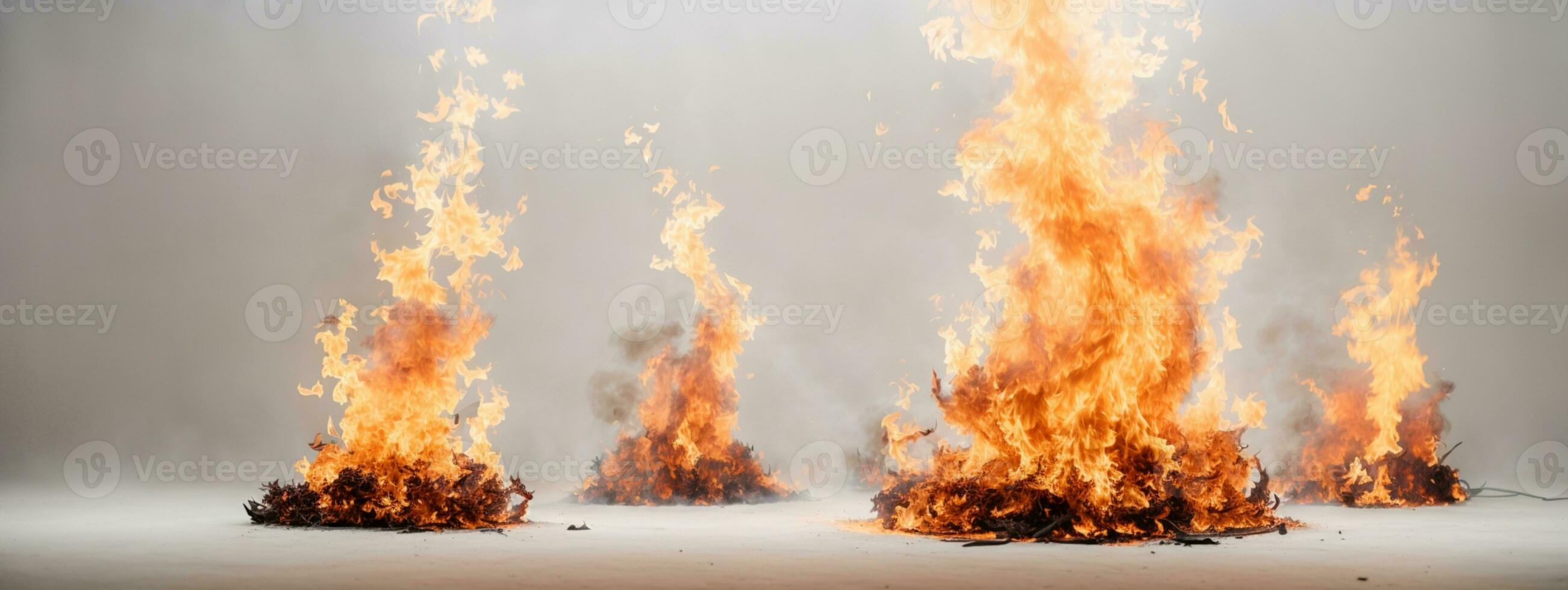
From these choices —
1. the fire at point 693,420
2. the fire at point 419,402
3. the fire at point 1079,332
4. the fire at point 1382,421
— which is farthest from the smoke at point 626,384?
the fire at point 1382,421

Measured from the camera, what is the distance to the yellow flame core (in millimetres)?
13086

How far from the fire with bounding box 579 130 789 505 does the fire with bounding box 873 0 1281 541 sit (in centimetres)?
547

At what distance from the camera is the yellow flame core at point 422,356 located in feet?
42.9

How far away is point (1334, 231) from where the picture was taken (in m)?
26.4

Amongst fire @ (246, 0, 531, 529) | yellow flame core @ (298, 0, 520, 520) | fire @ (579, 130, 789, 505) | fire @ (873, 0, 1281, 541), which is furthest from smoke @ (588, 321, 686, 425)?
fire @ (873, 0, 1281, 541)

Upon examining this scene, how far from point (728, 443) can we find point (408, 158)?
11944mm

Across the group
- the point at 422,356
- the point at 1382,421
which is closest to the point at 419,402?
the point at 422,356

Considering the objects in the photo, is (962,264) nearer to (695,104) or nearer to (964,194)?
(695,104)

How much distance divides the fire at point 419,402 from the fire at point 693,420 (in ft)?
13.8

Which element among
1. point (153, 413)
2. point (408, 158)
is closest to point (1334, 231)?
point (408, 158)

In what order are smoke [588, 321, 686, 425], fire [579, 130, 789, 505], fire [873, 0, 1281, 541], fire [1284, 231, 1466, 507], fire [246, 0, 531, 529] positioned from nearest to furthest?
1. fire [873, 0, 1281, 541]
2. fire [246, 0, 531, 529]
3. fire [1284, 231, 1466, 507]
4. fire [579, 130, 789, 505]
5. smoke [588, 321, 686, 425]

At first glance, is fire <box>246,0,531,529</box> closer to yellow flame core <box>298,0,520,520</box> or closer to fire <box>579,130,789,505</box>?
yellow flame core <box>298,0,520,520</box>

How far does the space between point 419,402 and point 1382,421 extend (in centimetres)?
1284

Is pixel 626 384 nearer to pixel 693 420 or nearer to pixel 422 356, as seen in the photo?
pixel 693 420
